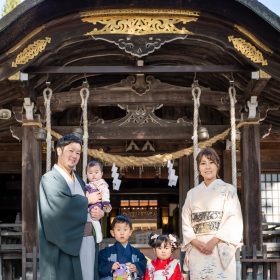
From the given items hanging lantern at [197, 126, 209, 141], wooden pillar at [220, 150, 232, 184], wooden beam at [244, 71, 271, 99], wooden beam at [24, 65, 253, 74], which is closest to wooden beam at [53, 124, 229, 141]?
hanging lantern at [197, 126, 209, 141]

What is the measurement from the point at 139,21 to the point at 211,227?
3.45 metres

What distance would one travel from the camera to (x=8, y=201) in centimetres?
1445

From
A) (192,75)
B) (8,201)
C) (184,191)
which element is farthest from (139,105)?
(8,201)

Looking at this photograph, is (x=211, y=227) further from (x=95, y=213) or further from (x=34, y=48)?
(x=34, y=48)

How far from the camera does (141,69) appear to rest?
797 centimetres

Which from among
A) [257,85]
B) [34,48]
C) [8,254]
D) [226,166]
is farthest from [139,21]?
[226,166]

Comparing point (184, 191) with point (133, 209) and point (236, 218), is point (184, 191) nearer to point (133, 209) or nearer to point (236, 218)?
point (133, 209)

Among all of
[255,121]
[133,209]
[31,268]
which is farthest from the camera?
[133,209]

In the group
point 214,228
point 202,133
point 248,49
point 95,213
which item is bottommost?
point 214,228

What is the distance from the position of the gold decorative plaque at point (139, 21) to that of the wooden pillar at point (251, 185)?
197cm

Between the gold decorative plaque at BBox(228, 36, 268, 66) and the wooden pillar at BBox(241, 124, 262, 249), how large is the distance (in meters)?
1.26

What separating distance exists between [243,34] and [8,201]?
8568 millimetres

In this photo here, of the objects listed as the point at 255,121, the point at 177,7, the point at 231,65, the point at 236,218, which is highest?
the point at 177,7

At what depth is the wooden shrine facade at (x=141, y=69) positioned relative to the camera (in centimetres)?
755
